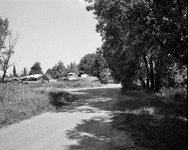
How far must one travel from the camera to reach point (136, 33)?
8.30 metres

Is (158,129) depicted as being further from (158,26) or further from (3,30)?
(3,30)

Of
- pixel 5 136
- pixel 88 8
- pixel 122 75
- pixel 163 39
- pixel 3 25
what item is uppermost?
pixel 3 25

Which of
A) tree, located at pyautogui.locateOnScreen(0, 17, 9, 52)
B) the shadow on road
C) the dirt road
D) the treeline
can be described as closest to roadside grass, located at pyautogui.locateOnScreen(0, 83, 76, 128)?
the dirt road

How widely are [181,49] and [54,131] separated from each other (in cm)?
615

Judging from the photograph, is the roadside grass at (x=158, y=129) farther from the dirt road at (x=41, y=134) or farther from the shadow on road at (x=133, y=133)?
the dirt road at (x=41, y=134)

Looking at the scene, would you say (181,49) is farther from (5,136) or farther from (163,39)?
(5,136)

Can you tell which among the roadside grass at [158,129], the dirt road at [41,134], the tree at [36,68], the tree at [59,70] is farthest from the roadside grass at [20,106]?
the tree at [36,68]

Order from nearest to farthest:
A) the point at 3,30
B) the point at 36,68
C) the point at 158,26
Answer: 1. the point at 158,26
2. the point at 3,30
3. the point at 36,68

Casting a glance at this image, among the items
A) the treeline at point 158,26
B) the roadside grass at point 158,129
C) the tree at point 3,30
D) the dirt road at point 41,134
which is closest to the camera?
the roadside grass at point 158,129

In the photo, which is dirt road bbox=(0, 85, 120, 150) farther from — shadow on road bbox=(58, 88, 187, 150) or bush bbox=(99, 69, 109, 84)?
bush bbox=(99, 69, 109, 84)

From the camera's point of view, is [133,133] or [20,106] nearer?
[133,133]

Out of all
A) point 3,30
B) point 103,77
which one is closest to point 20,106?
point 3,30

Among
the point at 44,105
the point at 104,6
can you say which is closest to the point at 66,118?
the point at 44,105

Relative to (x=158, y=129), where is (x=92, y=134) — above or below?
below
